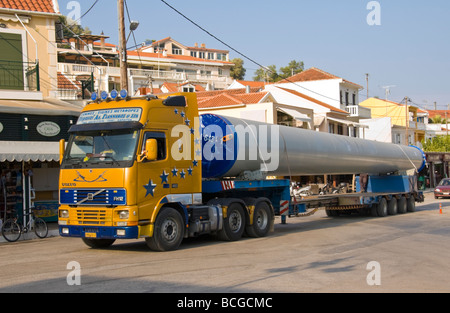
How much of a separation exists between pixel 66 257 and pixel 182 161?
3496mm

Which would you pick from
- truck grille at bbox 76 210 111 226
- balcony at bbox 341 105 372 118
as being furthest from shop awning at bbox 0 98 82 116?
balcony at bbox 341 105 372 118

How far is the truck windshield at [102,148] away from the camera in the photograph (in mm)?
11734

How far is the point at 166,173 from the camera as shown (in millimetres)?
12445

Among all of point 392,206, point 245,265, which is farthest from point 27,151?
point 392,206

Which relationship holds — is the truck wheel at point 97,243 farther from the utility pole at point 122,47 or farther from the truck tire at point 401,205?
the truck tire at point 401,205

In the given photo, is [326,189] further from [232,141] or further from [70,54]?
[70,54]

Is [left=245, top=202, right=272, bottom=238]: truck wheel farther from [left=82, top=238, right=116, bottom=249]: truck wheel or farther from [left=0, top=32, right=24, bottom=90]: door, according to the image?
[left=0, top=32, right=24, bottom=90]: door

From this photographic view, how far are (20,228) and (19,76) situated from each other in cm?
688

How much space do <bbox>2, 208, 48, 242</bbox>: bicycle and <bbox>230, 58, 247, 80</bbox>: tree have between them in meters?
Answer: 89.5

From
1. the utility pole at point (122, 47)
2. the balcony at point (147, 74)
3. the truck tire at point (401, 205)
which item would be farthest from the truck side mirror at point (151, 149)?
the balcony at point (147, 74)

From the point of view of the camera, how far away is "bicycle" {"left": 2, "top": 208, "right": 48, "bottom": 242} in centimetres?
1655

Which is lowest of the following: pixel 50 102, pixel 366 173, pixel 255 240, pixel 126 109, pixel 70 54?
pixel 255 240
